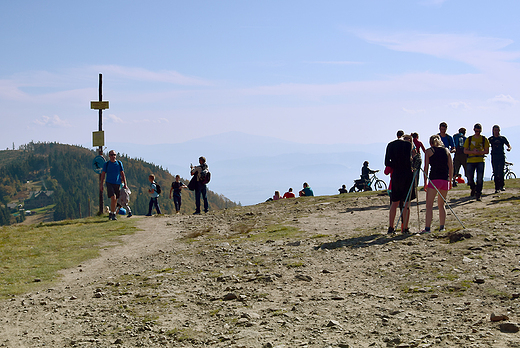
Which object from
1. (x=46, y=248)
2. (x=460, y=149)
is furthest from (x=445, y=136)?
(x=46, y=248)

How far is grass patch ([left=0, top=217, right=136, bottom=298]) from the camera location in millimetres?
9106

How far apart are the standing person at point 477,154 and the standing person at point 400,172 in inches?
227

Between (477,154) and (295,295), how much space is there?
11.6 m

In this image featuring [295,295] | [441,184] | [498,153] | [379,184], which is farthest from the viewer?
[379,184]

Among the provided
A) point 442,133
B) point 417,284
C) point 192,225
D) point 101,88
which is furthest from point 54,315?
point 101,88

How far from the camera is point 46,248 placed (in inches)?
494

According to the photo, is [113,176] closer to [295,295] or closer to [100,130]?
[100,130]

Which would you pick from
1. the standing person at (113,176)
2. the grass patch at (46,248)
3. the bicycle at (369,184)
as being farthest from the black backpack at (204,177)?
the bicycle at (369,184)

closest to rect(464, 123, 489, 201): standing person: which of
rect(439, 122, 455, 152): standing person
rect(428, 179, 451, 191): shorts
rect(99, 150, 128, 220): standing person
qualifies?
rect(439, 122, 455, 152): standing person

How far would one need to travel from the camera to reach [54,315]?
22.3ft

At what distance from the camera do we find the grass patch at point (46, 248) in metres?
9.11

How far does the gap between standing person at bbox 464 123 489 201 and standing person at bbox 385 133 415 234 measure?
5755 mm

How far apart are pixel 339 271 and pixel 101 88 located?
60.9 feet

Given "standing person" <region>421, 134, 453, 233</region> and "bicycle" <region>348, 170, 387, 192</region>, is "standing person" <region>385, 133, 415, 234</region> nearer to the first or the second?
"standing person" <region>421, 134, 453, 233</region>
